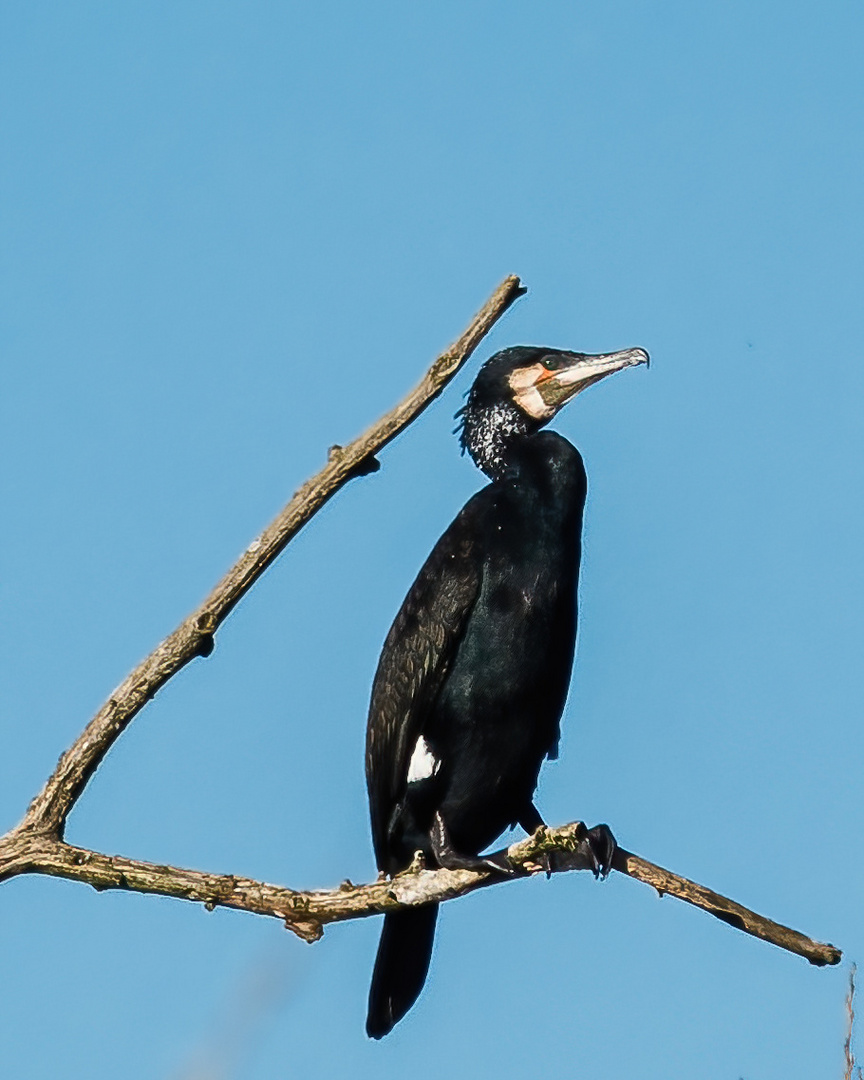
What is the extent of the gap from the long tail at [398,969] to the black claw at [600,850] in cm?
95

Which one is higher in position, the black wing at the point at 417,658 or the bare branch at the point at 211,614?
the black wing at the point at 417,658

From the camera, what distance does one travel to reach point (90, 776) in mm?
4117

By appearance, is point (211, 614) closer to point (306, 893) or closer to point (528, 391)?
point (306, 893)

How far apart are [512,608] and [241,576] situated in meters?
1.53

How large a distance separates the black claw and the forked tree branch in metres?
0.52

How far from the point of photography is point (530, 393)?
613 centimetres

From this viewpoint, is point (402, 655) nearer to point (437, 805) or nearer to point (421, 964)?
point (437, 805)

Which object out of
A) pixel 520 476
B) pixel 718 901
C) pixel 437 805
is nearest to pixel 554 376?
pixel 520 476

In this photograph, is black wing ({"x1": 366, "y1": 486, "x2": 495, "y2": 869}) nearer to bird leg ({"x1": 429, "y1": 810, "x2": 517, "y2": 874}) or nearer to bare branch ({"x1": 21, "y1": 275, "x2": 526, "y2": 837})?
bird leg ({"x1": 429, "y1": 810, "x2": 517, "y2": 874})

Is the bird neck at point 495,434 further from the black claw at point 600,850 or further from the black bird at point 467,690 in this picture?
the black claw at point 600,850

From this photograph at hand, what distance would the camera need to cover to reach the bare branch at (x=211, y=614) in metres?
4.07

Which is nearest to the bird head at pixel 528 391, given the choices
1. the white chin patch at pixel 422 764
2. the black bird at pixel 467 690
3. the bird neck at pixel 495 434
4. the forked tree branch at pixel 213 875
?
the bird neck at pixel 495 434

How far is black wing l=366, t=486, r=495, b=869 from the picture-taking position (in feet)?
18.0

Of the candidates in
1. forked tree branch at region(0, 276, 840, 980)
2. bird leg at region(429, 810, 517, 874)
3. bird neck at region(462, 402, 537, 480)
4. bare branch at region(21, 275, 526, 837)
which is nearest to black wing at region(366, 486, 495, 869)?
bird leg at region(429, 810, 517, 874)
